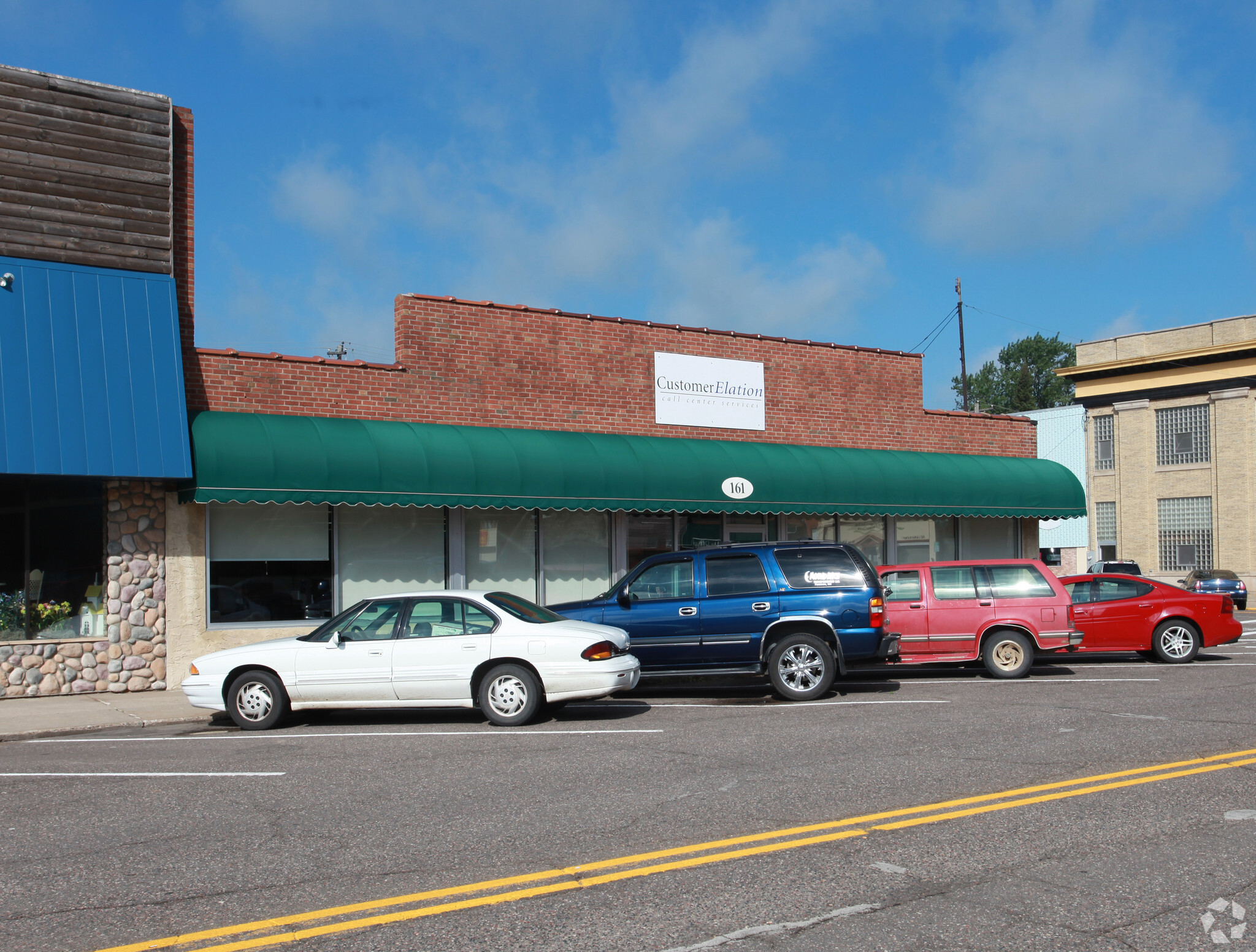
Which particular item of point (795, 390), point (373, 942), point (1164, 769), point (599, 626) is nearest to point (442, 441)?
point (599, 626)

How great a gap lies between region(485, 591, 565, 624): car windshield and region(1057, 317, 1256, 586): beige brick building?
121ft

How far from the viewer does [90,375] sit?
1480cm

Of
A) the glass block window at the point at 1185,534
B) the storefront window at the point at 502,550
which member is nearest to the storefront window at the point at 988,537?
the storefront window at the point at 502,550

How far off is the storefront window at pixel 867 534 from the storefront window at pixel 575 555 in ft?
17.9

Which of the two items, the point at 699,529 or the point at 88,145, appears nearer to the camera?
the point at 88,145

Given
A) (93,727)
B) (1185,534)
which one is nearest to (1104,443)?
(1185,534)

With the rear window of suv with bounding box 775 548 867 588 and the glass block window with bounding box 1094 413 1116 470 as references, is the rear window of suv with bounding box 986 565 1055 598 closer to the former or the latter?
the rear window of suv with bounding box 775 548 867 588

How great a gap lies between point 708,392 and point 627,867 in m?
15.5

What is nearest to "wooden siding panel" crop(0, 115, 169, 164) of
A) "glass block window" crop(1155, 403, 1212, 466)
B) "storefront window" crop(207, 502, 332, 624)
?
A: "storefront window" crop(207, 502, 332, 624)

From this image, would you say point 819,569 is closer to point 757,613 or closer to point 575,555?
point 757,613

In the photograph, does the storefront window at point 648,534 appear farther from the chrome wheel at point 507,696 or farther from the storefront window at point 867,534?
the chrome wheel at point 507,696

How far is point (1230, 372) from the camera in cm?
4197

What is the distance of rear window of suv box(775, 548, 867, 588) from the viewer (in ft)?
44.8

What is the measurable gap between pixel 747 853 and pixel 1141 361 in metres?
43.1
